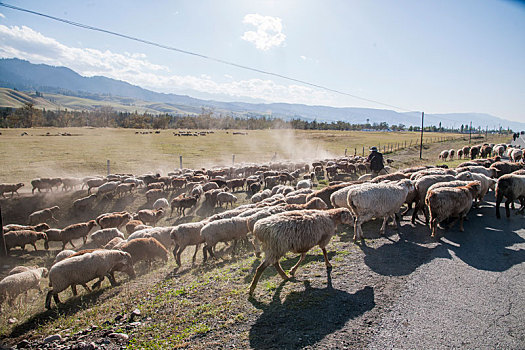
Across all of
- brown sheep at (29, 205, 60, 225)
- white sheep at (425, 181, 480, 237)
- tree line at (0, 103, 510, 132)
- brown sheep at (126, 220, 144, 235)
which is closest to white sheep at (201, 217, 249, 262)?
brown sheep at (126, 220, 144, 235)

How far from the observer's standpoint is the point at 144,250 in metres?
9.45

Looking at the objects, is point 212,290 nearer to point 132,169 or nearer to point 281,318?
point 281,318

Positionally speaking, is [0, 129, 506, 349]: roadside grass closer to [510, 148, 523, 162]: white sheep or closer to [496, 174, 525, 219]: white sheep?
[496, 174, 525, 219]: white sheep

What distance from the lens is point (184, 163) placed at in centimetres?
3728

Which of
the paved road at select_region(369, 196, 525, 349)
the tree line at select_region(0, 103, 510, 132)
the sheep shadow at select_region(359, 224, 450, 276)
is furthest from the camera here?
the tree line at select_region(0, 103, 510, 132)

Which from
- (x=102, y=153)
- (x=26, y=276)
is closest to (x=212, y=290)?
(x=26, y=276)

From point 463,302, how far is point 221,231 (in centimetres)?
662

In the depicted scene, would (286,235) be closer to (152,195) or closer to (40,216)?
(152,195)

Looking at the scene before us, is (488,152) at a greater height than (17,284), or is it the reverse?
(488,152)

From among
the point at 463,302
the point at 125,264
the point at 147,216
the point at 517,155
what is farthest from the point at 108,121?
the point at 463,302

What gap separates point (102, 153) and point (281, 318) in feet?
142

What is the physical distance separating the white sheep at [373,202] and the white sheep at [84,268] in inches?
280

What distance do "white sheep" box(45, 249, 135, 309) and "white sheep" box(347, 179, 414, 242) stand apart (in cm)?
711

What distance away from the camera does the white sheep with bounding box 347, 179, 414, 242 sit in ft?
27.8
